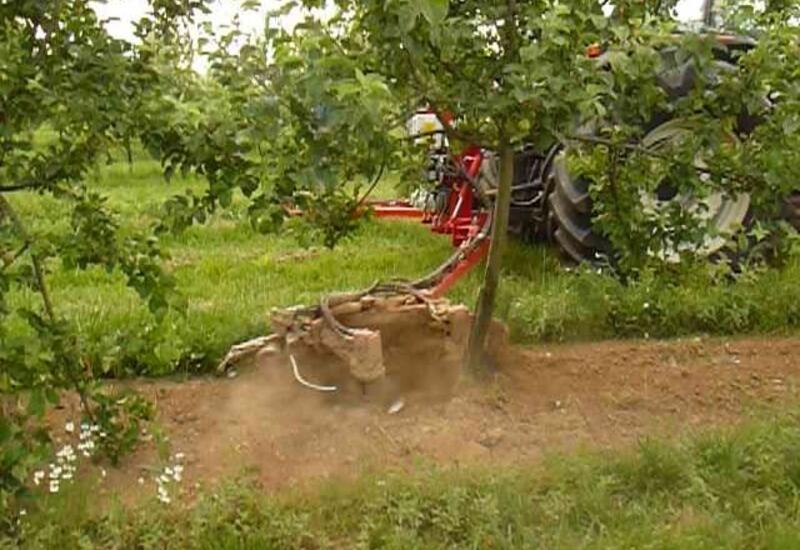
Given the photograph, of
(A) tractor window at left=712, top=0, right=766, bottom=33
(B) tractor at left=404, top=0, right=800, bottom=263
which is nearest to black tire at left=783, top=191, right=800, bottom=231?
(B) tractor at left=404, top=0, right=800, bottom=263

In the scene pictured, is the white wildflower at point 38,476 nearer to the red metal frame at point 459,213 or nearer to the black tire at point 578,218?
the red metal frame at point 459,213

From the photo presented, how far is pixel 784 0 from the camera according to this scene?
13.8 feet

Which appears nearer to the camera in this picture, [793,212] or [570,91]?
[570,91]

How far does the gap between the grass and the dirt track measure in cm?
33

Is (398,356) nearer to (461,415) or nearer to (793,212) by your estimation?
(461,415)

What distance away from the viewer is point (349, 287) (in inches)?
251

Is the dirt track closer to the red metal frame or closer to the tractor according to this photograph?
the tractor

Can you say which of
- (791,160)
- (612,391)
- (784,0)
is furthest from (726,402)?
(784,0)

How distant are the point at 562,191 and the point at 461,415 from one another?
2.34 metres

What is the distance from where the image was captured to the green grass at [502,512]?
11.2 feet

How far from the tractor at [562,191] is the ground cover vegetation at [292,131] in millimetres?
163

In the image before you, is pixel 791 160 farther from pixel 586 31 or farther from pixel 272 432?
pixel 272 432

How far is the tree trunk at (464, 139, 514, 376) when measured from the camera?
178 inches

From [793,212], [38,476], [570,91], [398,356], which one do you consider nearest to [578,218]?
[793,212]
